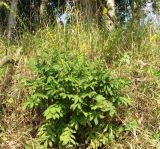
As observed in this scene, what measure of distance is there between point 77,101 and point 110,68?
Answer: 1.20 m

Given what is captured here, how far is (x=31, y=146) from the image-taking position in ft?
14.1

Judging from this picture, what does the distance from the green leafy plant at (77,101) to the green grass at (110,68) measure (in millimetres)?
212

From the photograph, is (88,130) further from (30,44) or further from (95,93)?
(30,44)

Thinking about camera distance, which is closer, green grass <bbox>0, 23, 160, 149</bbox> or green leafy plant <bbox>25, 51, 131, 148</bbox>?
green leafy plant <bbox>25, 51, 131, 148</bbox>

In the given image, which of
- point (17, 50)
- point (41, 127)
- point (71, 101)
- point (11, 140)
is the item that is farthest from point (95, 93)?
point (17, 50)

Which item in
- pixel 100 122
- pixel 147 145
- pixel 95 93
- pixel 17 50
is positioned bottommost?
pixel 147 145

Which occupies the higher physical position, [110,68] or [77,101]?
[110,68]

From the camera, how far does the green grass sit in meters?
4.42

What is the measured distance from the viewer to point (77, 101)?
13.2ft

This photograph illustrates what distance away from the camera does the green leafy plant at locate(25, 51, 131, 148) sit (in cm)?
406

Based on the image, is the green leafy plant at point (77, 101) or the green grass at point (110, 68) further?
the green grass at point (110, 68)

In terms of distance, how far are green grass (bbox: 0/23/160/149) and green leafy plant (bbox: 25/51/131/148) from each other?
212 millimetres

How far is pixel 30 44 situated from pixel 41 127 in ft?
6.40

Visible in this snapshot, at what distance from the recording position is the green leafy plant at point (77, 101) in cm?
406
